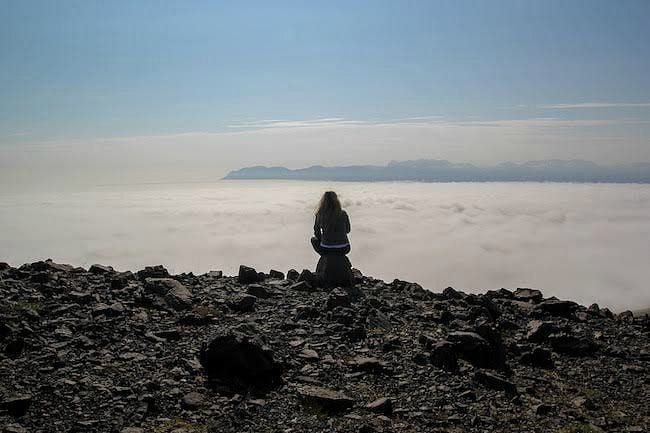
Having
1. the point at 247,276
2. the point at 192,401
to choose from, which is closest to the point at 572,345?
the point at 192,401

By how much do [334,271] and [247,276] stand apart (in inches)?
116

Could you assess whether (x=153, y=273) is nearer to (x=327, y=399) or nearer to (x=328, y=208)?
(x=328, y=208)

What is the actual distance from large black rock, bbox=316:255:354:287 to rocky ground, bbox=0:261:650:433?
2.11ft

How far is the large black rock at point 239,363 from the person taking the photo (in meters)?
8.66

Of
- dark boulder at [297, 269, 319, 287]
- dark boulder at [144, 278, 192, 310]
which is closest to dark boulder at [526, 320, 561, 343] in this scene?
dark boulder at [297, 269, 319, 287]

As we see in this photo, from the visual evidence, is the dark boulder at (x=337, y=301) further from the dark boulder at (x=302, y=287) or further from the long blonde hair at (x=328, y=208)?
the long blonde hair at (x=328, y=208)

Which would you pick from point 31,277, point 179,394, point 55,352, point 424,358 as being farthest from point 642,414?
point 31,277

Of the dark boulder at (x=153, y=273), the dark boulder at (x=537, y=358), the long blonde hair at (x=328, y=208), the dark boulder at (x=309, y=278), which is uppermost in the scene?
the long blonde hair at (x=328, y=208)

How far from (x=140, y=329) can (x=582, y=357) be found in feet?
34.3

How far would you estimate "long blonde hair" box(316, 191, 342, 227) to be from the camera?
15.0 metres

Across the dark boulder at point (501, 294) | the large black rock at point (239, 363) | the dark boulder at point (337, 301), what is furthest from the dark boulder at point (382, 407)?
the dark boulder at point (501, 294)

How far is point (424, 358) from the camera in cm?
997

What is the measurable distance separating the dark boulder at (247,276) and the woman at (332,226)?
243 cm

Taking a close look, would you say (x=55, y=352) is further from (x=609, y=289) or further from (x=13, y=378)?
(x=609, y=289)
